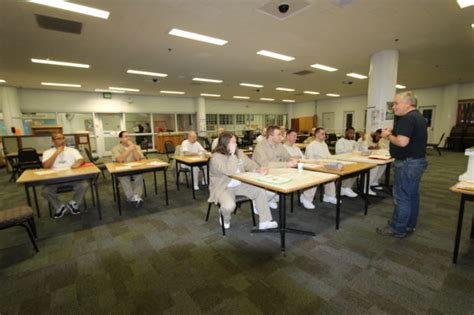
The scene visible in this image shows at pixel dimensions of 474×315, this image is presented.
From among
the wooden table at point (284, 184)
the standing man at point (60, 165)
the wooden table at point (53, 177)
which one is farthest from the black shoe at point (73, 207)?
the wooden table at point (284, 184)

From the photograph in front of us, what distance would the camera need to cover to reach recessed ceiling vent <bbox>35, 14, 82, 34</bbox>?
3.44 metres

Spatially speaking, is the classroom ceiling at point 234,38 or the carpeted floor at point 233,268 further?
the classroom ceiling at point 234,38

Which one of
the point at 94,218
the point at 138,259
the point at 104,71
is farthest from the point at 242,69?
the point at 138,259

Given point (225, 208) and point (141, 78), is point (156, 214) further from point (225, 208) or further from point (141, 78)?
point (141, 78)

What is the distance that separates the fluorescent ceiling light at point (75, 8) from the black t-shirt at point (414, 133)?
14.2 feet

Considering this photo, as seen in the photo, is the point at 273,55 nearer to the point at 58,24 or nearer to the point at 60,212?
the point at 58,24

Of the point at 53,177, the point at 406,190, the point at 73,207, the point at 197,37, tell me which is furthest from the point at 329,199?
the point at 73,207

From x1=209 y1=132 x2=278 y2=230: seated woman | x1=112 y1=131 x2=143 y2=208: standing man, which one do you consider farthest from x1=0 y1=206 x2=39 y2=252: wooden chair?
x1=209 y1=132 x2=278 y2=230: seated woman

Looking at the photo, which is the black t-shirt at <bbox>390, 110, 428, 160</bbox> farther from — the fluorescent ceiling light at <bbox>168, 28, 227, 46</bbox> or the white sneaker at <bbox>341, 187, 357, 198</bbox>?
the fluorescent ceiling light at <bbox>168, 28, 227, 46</bbox>

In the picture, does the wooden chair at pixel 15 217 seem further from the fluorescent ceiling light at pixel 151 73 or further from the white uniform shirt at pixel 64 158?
the fluorescent ceiling light at pixel 151 73

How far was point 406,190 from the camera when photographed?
8.35 feet

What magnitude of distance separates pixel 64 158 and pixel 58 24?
220 cm

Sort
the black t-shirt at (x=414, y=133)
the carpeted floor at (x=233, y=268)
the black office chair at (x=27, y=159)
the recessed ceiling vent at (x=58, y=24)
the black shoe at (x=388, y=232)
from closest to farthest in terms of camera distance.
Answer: the carpeted floor at (x=233, y=268)
the black t-shirt at (x=414, y=133)
the black shoe at (x=388, y=232)
the recessed ceiling vent at (x=58, y=24)
the black office chair at (x=27, y=159)

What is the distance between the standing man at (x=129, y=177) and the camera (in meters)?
4.02
